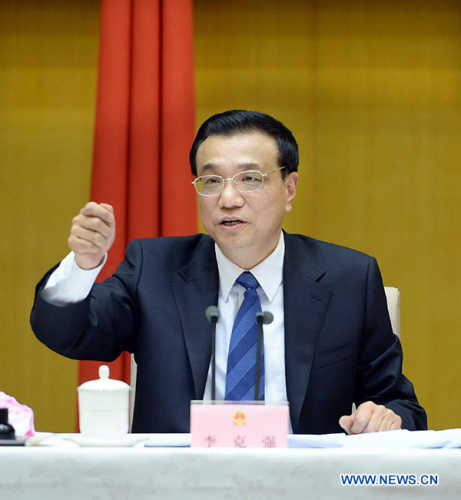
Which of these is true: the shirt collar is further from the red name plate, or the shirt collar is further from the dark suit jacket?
the red name plate

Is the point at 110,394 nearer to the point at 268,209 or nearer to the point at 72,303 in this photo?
the point at 72,303

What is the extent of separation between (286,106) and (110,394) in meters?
2.47

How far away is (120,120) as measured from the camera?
9.80ft

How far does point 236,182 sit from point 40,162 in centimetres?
179

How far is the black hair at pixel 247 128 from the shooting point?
2.01 meters

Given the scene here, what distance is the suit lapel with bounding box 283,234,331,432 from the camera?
1828 millimetres

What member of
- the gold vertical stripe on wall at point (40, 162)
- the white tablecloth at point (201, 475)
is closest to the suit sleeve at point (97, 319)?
the white tablecloth at point (201, 475)

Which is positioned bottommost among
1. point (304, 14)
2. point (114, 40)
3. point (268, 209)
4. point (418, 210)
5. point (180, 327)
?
point (180, 327)

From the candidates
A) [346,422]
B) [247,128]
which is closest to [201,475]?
[346,422]

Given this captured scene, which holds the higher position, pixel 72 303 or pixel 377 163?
pixel 377 163

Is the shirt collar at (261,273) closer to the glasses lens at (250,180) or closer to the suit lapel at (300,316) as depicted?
the suit lapel at (300,316)

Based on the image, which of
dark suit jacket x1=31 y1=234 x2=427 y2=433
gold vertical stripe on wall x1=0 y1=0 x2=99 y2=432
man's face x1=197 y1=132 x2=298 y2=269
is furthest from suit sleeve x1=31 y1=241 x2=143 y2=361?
gold vertical stripe on wall x1=0 y1=0 x2=99 y2=432

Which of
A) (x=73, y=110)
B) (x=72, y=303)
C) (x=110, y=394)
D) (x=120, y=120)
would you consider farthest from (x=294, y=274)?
(x=73, y=110)

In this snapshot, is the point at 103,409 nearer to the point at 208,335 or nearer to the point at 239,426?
the point at 239,426
